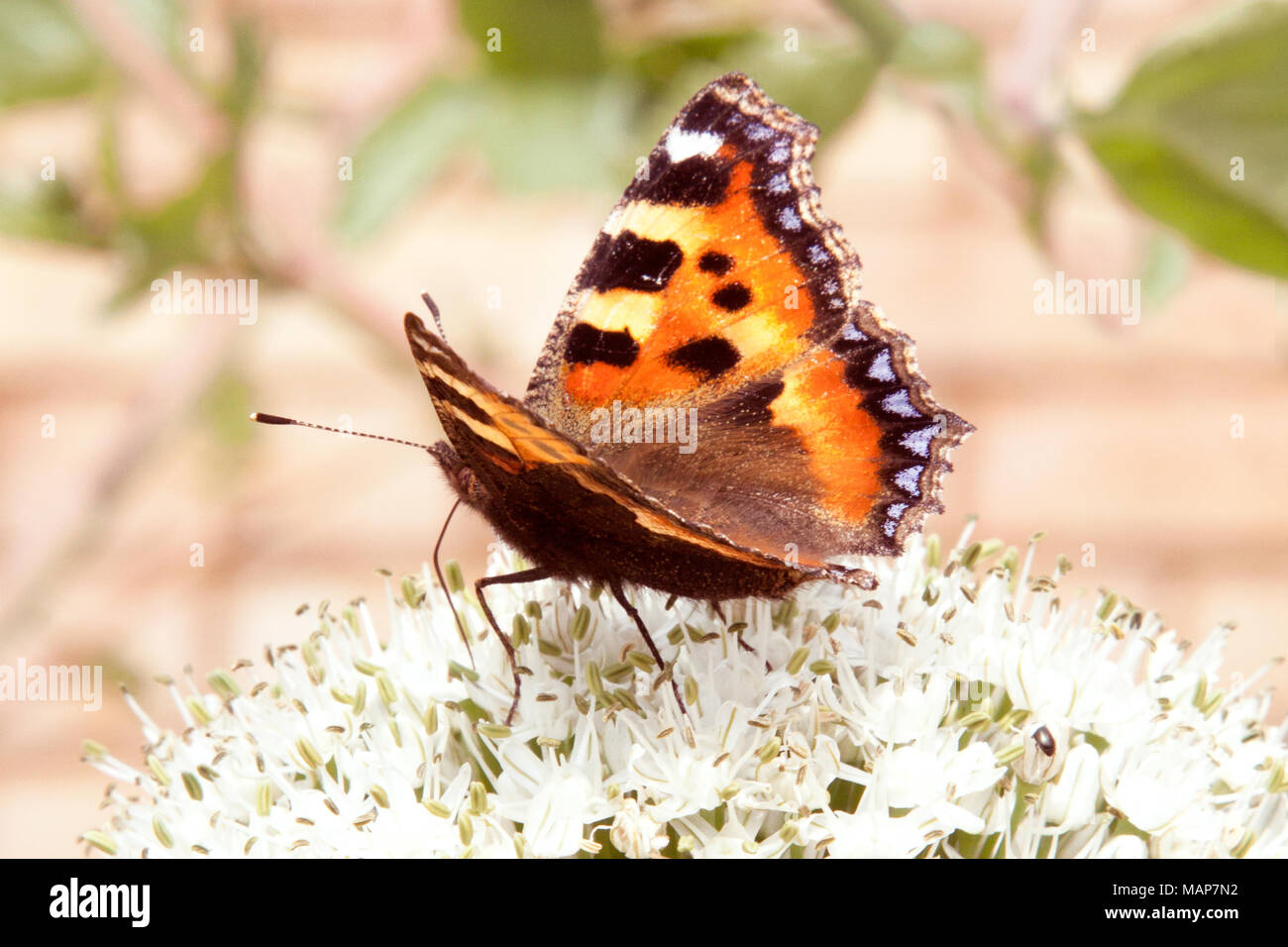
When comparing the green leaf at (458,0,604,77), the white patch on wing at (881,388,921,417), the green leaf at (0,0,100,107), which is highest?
the green leaf at (0,0,100,107)

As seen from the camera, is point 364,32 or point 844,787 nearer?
point 844,787

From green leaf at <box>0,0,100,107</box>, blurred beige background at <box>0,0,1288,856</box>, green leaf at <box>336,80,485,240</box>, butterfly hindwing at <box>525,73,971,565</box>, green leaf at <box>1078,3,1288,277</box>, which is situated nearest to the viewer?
butterfly hindwing at <box>525,73,971,565</box>

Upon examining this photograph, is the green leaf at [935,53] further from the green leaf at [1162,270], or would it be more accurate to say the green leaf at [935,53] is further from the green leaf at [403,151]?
the green leaf at [403,151]

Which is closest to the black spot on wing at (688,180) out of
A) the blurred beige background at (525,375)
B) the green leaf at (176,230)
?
the green leaf at (176,230)

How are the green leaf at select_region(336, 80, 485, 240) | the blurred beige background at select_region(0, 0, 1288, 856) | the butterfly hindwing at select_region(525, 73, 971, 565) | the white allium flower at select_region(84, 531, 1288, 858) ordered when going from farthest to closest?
the blurred beige background at select_region(0, 0, 1288, 856), the green leaf at select_region(336, 80, 485, 240), the butterfly hindwing at select_region(525, 73, 971, 565), the white allium flower at select_region(84, 531, 1288, 858)

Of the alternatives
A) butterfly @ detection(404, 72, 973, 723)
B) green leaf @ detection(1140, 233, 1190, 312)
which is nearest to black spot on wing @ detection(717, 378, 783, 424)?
butterfly @ detection(404, 72, 973, 723)

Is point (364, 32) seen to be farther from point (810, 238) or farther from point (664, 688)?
point (664, 688)

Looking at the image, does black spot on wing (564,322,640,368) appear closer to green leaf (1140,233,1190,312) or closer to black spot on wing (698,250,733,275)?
black spot on wing (698,250,733,275)
